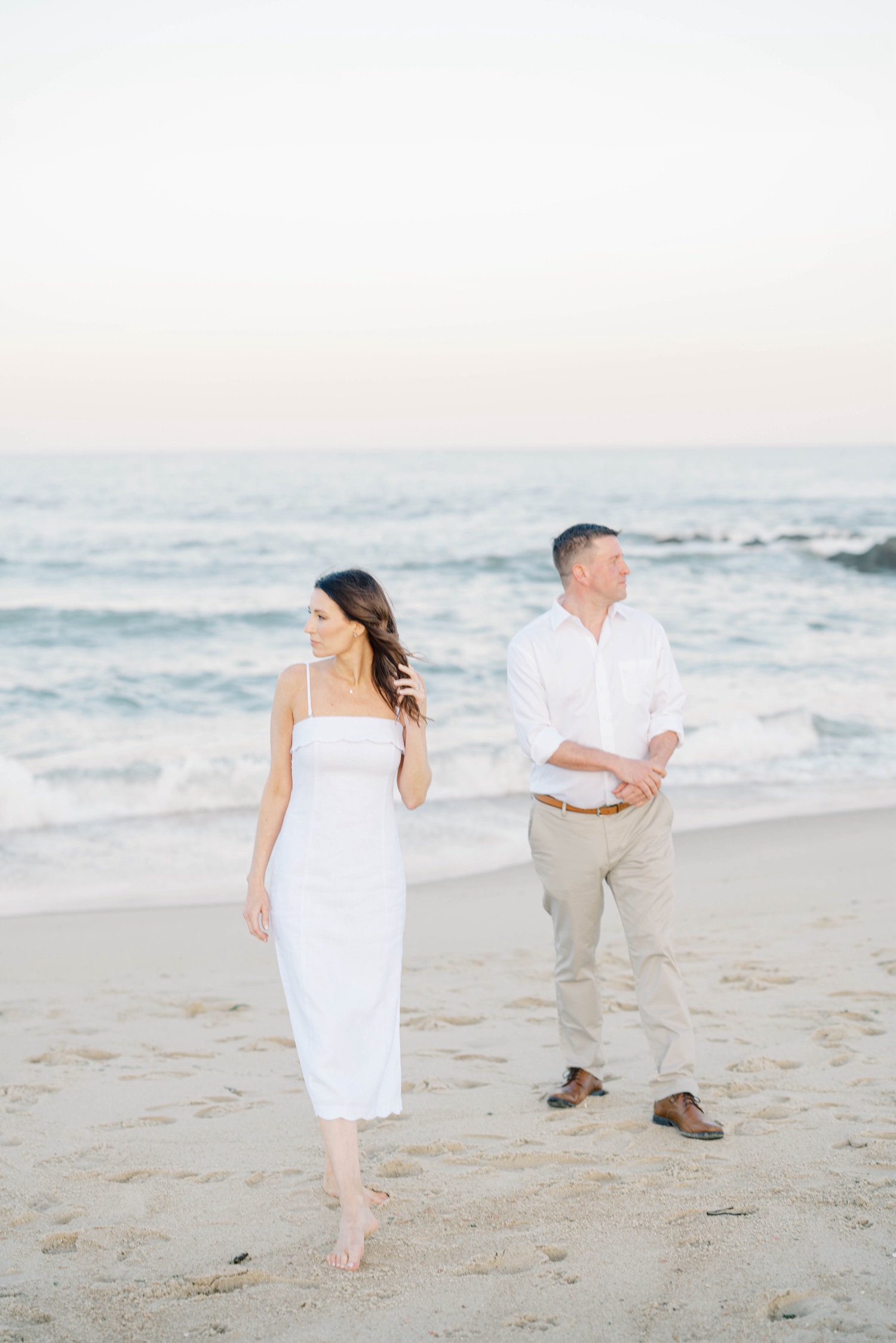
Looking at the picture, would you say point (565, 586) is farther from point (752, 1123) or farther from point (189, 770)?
point (189, 770)

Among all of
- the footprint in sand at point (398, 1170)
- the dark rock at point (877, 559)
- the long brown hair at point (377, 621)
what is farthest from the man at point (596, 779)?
the dark rock at point (877, 559)

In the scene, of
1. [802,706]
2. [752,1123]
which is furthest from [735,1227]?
[802,706]

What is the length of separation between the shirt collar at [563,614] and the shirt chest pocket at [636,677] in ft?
0.57

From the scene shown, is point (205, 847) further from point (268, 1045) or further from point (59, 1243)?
point (59, 1243)

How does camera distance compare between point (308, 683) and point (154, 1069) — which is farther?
point (154, 1069)

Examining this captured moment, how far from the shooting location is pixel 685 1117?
12.4ft

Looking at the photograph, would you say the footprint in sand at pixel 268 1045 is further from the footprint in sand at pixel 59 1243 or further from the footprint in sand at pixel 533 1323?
the footprint in sand at pixel 533 1323

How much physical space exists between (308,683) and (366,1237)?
1.55 metres

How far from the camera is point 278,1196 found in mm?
3465

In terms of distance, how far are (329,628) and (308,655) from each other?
13529 millimetres

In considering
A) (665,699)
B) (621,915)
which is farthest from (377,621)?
(621,915)

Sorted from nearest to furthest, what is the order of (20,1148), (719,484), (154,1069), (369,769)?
1. (369,769)
2. (20,1148)
3. (154,1069)
4. (719,484)

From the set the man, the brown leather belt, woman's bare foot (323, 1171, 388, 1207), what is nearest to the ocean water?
the man

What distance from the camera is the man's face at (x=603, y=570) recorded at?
4035 millimetres
